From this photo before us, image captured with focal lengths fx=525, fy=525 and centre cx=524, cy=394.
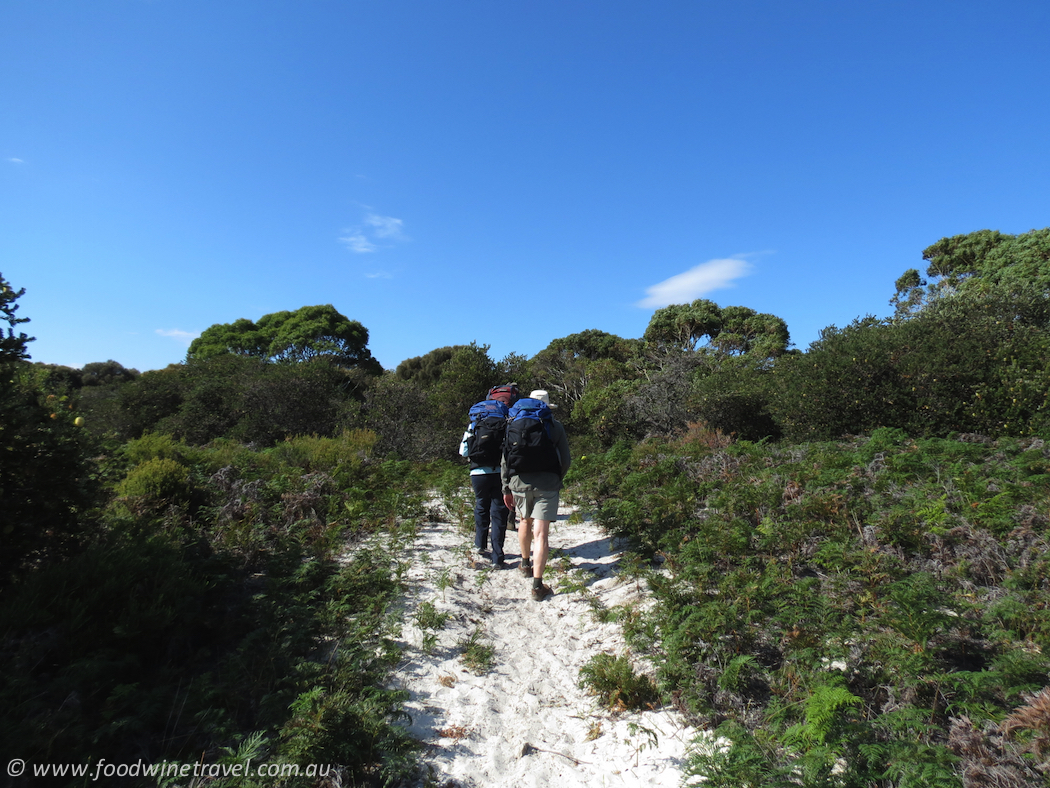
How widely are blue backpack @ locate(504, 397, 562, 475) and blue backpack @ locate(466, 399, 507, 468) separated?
0.52 m

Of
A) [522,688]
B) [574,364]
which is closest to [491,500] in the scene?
[522,688]

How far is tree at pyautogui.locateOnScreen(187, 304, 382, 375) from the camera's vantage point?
28453 millimetres

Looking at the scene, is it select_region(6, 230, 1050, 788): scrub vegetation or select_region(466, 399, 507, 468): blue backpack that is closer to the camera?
select_region(6, 230, 1050, 788): scrub vegetation

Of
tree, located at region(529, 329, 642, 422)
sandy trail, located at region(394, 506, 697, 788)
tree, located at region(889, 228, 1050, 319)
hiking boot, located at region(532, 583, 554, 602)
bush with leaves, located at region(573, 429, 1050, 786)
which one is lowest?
sandy trail, located at region(394, 506, 697, 788)

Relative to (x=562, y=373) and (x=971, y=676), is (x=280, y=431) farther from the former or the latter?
(x=971, y=676)

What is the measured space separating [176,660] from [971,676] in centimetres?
489

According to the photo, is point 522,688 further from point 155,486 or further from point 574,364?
point 574,364

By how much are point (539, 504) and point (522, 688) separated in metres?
1.75

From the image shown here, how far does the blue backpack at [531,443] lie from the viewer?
17.3 feet

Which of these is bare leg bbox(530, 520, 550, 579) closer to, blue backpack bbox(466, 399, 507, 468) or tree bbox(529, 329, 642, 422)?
blue backpack bbox(466, 399, 507, 468)

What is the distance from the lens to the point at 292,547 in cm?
529

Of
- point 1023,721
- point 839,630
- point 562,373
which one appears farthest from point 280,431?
point 1023,721

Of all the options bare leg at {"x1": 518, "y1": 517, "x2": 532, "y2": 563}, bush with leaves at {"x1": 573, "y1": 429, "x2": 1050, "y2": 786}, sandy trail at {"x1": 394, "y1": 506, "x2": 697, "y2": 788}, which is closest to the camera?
bush with leaves at {"x1": 573, "y1": 429, "x2": 1050, "y2": 786}

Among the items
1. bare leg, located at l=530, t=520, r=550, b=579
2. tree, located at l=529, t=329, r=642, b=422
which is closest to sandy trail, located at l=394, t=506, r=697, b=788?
bare leg, located at l=530, t=520, r=550, b=579
